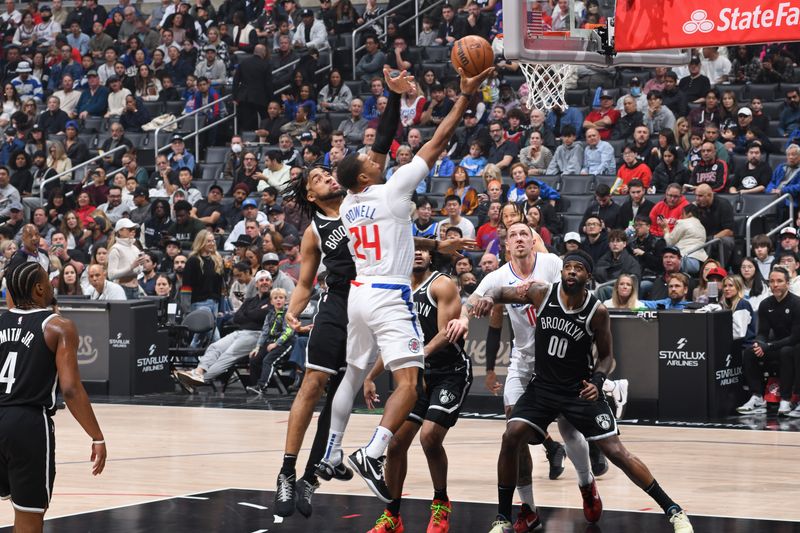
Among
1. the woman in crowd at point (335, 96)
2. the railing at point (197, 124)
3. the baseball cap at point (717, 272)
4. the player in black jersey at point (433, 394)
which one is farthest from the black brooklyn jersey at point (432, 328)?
the railing at point (197, 124)

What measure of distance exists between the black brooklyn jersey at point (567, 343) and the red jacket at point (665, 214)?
752 cm

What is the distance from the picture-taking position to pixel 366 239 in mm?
7512

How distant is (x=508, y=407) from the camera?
9109mm

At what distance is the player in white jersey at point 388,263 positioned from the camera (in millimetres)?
7410

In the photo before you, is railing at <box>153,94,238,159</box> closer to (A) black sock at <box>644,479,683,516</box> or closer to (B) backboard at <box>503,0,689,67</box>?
(B) backboard at <box>503,0,689,67</box>

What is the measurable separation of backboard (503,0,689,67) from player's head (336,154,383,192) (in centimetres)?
308

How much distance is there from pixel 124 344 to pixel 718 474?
7.77 m

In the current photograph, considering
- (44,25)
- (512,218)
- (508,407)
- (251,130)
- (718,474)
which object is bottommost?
(718,474)

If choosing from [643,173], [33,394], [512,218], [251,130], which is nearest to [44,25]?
[251,130]

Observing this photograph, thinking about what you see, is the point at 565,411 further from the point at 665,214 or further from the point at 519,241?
the point at 665,214

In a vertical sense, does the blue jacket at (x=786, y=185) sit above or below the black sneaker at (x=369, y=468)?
above

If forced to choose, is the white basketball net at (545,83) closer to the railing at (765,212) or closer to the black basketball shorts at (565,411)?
the railing at (765,212)

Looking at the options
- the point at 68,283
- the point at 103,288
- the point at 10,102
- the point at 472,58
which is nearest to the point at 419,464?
the point at 472,58

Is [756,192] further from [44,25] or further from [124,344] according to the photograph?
[44,25]
